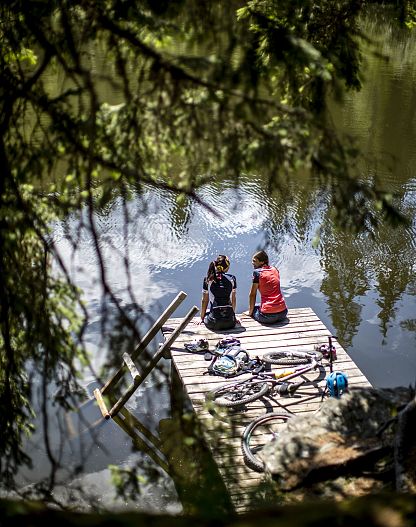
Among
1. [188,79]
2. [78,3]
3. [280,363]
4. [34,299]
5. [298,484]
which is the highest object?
[78,3]

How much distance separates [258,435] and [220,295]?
2.89 metres

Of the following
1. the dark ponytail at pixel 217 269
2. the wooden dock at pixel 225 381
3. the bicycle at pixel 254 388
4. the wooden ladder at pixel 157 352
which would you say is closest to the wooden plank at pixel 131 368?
the wooden ladder at pixel 157 352

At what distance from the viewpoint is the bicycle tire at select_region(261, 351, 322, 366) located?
29.8 ft

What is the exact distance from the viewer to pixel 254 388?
8523 millimetres

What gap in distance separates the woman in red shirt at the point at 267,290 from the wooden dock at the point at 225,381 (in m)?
0.15

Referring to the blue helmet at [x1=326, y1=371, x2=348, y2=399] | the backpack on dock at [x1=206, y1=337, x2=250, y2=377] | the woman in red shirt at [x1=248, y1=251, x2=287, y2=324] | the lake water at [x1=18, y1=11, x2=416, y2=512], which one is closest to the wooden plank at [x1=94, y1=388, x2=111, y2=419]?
the lake water at [x1=18, y1=11, x2=416, y2=512]

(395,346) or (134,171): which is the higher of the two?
(134,171)

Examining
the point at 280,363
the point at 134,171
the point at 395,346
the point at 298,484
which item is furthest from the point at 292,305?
the point at 134,171

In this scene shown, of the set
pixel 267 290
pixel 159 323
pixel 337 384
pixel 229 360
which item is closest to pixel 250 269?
pixel 267 290

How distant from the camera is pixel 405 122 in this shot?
71.1ft

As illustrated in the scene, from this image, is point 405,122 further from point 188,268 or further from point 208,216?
point 188,268

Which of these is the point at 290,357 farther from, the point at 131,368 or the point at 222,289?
the point at 131,368

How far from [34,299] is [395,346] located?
883 cm

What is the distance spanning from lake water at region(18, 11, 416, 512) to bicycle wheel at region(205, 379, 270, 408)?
142 centimetres
